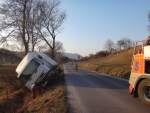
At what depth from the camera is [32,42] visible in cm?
2842

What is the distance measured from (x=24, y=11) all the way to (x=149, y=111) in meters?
20.4

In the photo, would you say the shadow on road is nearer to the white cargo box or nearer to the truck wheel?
the truck wheel

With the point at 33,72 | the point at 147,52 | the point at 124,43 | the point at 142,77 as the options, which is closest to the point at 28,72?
the point at 33,72

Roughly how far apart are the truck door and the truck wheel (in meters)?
8.47

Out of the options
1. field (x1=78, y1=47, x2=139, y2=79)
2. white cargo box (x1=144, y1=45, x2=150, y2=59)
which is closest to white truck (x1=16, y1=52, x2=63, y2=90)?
white cargo box (x1=144, y1=45, x2=150, y2=59)

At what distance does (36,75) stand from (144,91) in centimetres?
885

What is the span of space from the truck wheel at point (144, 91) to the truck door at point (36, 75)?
8474 millimetres

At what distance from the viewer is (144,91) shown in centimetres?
757

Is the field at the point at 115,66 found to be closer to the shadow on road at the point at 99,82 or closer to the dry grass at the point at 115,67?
the dry grass at the point at 115,67

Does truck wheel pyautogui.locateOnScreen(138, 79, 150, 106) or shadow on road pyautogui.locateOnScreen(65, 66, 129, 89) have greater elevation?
truck wheel pyautogui.locateOnScreen(138, 79, 150, 106)

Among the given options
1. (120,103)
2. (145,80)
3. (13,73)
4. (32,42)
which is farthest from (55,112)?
(32,42)

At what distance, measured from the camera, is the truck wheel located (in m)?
7.38

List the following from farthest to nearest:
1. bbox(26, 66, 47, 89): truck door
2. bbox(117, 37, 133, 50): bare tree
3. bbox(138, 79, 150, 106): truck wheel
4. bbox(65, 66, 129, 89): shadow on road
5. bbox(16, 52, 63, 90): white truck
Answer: bbox(117, 37, 133, 50): bare tree → bbox(16, 52, 63, 90): white truck → bbox(26, 66, 47, 89): truck door → bbox(65, 66, 129, 89): shadow on road → bbox(138, 79, 150, 106): truck wheel

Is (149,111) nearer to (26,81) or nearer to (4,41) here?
(26,81)
